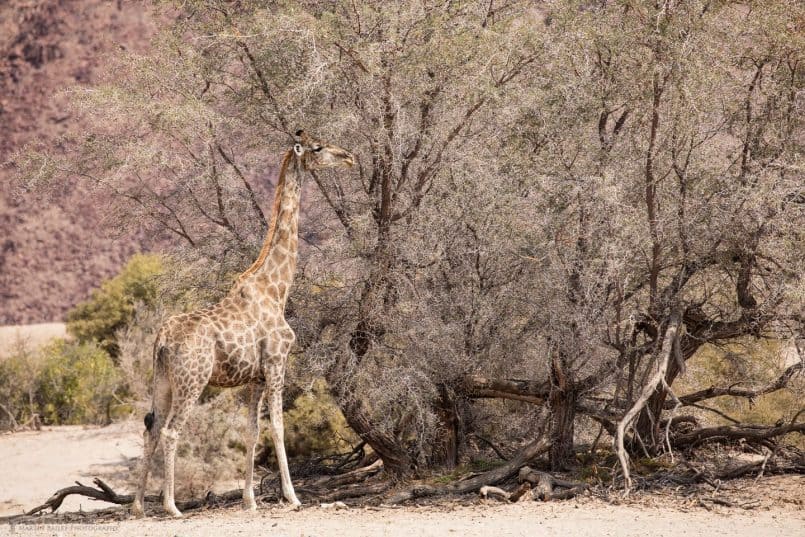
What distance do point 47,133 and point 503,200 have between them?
3988 centimetres

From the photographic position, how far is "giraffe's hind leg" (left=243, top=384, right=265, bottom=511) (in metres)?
9.56

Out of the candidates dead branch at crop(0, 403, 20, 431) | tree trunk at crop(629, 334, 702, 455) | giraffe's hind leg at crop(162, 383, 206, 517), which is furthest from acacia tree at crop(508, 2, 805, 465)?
dead branch at crop(0, 403, 20, 431)

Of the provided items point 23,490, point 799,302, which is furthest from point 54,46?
point 799,302

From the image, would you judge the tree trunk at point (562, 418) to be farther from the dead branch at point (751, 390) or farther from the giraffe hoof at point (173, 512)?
the giraffe hoof at point (173, 512)

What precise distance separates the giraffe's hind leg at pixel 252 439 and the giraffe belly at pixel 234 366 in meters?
0.29

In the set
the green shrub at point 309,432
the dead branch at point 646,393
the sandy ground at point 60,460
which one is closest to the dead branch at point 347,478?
the dead branch at point 646,393

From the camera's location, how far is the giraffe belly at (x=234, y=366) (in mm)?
9344

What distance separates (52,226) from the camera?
4703cm

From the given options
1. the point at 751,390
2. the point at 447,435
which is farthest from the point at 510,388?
the point at 751,390

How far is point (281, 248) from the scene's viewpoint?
9.99 metres

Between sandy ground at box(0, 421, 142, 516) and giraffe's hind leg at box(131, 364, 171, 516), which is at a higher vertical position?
giraffe's hind leg at box(131, 364, 171, 516)

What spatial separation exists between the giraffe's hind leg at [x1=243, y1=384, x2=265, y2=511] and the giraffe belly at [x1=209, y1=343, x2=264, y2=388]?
0.96 ft

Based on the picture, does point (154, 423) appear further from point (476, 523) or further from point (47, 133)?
point (47, 133)

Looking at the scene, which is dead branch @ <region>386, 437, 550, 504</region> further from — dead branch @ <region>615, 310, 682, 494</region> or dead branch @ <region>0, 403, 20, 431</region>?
dead branch @ <region>0, 403, 20, 431</region>
